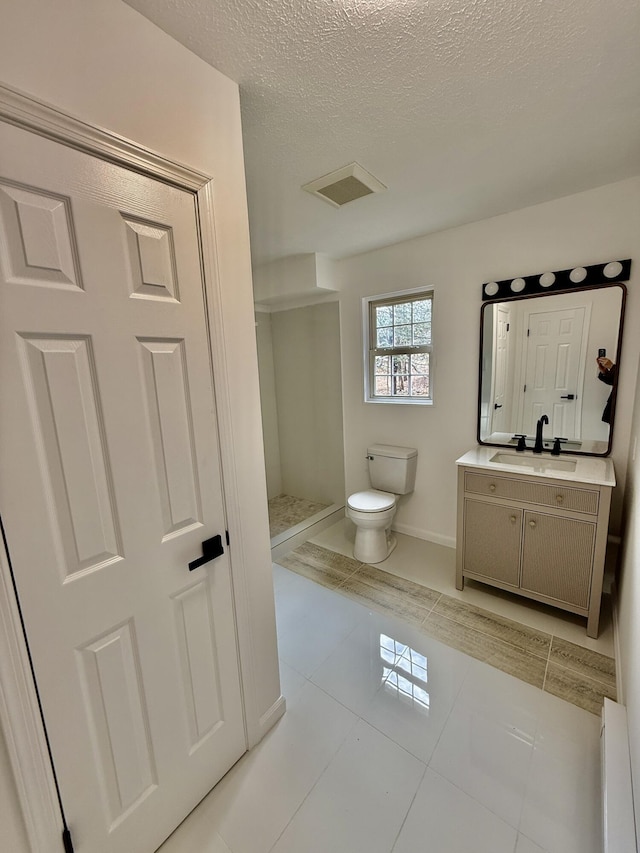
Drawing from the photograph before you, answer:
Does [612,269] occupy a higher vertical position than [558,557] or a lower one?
higher

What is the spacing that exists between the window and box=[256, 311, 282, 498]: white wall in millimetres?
1191

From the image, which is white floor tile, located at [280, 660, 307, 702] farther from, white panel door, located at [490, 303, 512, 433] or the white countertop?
white panel door, located at [490, 303, 512, 433]

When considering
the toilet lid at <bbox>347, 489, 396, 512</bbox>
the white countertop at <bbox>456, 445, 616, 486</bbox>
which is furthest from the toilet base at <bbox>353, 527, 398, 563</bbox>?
the white countertop at <bbox>456, 445, 616, 486</bbox>

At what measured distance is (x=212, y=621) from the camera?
122cm

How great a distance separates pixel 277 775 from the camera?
4.31 ft

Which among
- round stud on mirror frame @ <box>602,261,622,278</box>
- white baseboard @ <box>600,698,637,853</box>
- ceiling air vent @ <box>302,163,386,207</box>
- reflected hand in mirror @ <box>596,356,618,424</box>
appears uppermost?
ceiling air vent @ <box>302,163,386,207</box>

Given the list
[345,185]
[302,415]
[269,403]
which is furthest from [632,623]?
[269,403]

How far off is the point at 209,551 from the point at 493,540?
1.75 meters

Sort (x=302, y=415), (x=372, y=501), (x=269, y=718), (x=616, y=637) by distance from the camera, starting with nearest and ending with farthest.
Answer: (x=269, y=718) → (x=616, y=637) → (x=372, y=501) → (x=302, y=415)

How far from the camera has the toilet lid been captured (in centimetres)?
256

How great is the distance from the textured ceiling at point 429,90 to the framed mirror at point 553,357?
533 mm

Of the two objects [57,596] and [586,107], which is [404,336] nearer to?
[586,107]

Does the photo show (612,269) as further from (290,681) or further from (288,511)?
(288,511)

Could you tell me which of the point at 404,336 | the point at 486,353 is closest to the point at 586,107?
the point at 486,353
